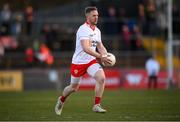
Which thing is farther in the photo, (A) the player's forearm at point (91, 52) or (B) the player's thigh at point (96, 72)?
(B) the player's thigh at point (96, 72)

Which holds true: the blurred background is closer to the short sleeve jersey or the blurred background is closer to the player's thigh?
the short sleeve jersey

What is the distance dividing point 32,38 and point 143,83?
23.6 feet

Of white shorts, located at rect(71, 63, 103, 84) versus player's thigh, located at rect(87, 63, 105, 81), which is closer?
player's thigh, located at rect(87, 63, 105, 81)

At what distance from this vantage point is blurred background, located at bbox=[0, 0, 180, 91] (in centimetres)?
4181

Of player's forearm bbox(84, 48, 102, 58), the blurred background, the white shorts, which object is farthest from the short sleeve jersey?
the blurred background

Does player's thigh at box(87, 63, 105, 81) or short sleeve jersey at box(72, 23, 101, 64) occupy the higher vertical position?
short sleeve jersey at box(72, 23, 101, 64)

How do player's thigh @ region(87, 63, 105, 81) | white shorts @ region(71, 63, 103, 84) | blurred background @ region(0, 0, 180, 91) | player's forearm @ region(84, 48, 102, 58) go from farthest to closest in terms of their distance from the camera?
1. blurred background @ region(0, 0, 180, 91)
2. white shorts @ region(71, 63, 103, 84)
3. player's thigh @ region(87, 63, 105, 81)
4. player's forearm @ region(84, 48, 102, 58)

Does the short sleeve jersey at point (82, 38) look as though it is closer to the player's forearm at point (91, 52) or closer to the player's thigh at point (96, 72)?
the player's thigh at point (96, 72)

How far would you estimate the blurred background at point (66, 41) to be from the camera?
41.8 meters

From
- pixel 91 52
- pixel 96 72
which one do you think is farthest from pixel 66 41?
pixel 91 52

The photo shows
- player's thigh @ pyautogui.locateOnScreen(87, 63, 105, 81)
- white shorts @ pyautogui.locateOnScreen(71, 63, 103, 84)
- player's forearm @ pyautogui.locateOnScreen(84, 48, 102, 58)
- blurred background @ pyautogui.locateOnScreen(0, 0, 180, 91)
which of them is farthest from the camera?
blurred background @ pyautogui.locateOnScreen(0, 0, 180, 91)

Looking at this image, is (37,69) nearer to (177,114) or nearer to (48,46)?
(48,46)

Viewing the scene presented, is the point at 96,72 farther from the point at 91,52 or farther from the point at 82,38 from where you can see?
the point at 82,38

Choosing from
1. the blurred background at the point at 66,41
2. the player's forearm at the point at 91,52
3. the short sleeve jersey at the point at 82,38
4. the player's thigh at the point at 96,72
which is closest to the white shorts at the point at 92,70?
the player's thigh at the point at 96,72
